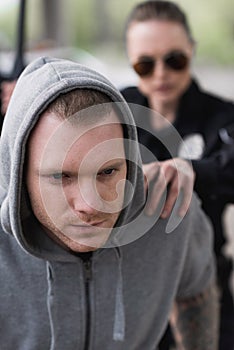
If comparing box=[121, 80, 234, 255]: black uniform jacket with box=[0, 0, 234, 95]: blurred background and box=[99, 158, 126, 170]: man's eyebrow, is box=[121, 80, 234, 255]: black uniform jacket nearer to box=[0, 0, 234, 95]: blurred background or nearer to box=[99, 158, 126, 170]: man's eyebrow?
box=[99, 158, 126, 170]: man's eyebrow

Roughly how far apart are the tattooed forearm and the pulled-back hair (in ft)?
2.49

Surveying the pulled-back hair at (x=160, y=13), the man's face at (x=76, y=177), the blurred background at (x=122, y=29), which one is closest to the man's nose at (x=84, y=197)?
the man's face at (x=76, y=177)

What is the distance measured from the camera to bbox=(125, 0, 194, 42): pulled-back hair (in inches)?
71.9

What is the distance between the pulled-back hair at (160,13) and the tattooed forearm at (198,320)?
76 cm

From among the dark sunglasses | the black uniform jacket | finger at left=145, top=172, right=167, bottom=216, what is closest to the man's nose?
finger at left=145, top=172, right=167, bottom=216

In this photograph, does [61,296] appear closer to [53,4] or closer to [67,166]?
[67,166]

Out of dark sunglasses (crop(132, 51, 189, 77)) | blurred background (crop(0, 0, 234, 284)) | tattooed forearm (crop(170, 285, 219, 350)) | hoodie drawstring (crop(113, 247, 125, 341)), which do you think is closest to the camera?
hoodie drawstring (crop(113, 247, 125, 341))

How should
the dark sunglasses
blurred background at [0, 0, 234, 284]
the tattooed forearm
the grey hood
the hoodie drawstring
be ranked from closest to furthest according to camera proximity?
the grey hood, the hoodie drawstring, the tattooed forearm, the dark sunglasses, blurred background at [0, 0, 234, 284]

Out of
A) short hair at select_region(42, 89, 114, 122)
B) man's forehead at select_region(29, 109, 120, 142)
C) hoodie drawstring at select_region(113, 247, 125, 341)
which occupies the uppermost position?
short hair at select_region(42, 89, 114, 122)

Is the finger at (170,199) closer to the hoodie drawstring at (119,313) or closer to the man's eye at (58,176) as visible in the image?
the hoodie drawstring at (119,313)

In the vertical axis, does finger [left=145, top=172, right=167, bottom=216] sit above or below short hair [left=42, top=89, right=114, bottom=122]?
below

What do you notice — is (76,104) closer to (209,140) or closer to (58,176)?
(58,176)

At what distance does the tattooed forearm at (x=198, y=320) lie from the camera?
146 centimetres

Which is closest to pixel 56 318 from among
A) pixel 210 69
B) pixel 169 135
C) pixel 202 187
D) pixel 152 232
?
pixel 152 232
